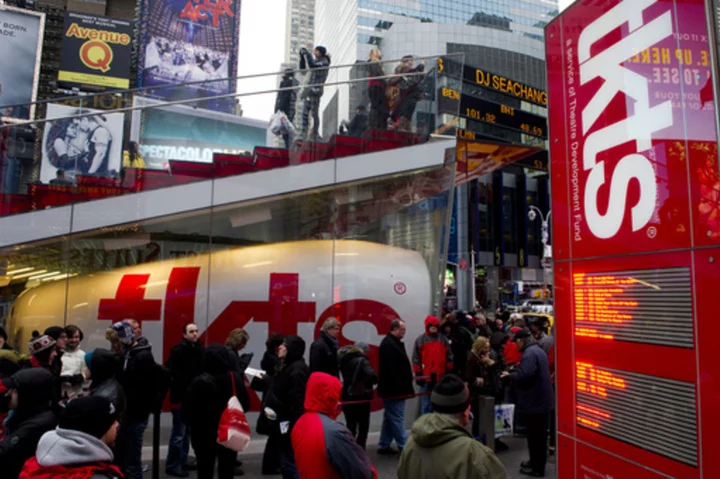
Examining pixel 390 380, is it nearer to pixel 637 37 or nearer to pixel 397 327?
pixel 397 327

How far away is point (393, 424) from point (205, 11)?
111 ft

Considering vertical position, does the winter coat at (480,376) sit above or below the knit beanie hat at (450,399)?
below

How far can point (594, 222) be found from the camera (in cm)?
329

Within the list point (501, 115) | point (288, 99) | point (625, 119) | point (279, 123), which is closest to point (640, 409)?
point (625, 119)

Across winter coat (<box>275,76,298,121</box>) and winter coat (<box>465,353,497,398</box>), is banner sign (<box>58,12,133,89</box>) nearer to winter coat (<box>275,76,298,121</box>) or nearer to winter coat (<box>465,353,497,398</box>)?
winter coat (<box>275,76,298,121</box>)

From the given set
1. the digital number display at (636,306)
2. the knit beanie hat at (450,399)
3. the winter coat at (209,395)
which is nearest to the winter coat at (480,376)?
the winter coat at (209,395)

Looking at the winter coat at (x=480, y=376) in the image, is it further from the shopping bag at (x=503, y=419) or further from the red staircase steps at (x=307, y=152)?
the red staircase steps at (x=307, y=152)

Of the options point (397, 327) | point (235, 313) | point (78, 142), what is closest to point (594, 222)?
point (397, 327)

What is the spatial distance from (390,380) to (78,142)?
20.6ft

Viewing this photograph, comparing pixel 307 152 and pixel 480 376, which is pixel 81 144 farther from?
pixel 480 376

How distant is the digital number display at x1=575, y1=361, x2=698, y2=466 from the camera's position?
2613 millimetres

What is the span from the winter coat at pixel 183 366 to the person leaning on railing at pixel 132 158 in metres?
3.56

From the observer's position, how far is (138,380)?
5.53 meters

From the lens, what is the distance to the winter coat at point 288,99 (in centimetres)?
937
